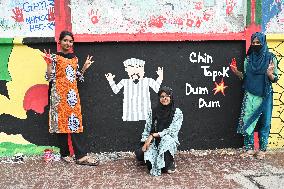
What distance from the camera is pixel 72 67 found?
5.72m

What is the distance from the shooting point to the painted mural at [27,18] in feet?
19.4

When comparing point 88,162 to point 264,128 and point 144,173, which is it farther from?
point 264,128

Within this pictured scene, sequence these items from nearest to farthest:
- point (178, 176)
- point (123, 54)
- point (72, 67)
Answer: point (178, 176) < point (72, 67) < point (123, 54)

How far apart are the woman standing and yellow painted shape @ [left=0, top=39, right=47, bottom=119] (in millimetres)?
2841

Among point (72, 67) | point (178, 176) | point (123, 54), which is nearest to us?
point (178, 176)

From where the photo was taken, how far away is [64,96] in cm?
570

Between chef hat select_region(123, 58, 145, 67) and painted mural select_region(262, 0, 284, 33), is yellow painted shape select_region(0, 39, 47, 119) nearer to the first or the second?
chef hat select_region(123, 58, 145, 67)

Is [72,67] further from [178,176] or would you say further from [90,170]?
[178,176]

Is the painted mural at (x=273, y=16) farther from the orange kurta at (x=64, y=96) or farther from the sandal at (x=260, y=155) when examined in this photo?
the orange kurta at (x=64, y=96)

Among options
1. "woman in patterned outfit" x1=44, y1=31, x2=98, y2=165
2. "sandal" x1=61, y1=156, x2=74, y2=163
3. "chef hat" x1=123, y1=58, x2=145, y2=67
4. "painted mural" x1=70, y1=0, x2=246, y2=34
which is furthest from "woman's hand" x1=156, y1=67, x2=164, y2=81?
"sandal" x1=61, y1=156, x2=74, y2=163

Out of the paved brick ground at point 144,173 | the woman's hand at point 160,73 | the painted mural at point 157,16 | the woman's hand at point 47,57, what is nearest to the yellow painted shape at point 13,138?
the paved brick ground at point 144,173

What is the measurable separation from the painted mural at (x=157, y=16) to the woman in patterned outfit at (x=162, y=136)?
1169 millimetres

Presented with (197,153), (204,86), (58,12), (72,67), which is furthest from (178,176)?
(58,12)

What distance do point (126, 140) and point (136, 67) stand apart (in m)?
1.07
